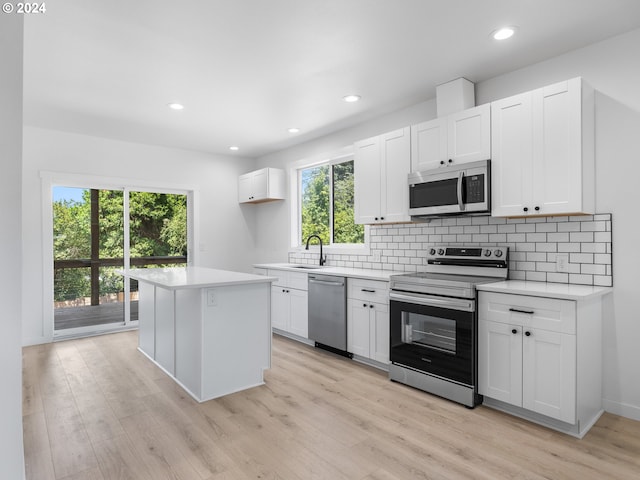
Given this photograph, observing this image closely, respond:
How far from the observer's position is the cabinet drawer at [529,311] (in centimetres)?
237

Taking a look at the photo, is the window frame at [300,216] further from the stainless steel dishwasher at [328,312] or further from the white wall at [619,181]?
the white wall at [619,181]

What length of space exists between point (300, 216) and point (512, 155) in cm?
330

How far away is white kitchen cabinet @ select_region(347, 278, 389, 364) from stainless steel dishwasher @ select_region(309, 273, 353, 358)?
72 mm

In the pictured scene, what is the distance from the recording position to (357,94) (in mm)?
3652

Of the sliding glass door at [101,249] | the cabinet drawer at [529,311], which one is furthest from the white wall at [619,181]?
the sliding glass door at [101,249]

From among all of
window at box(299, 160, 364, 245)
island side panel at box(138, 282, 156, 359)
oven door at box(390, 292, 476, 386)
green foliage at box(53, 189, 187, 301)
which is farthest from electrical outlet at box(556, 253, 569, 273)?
green foliage at box(53, 189, 187, 301)

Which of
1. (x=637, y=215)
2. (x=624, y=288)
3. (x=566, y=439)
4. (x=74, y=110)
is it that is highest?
(x=74, y=110)

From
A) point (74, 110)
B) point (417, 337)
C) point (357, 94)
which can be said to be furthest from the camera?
point (74, 110)

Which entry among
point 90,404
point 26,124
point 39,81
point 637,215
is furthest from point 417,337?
point 26,124

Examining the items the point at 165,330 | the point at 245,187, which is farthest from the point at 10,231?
the point at 245,187

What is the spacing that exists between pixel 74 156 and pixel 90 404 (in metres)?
3.34

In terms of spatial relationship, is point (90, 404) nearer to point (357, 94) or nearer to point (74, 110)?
point (74, 110)

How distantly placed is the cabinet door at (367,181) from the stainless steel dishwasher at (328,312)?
0.73 meters

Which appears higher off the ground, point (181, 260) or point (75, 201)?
point (75, 201)
